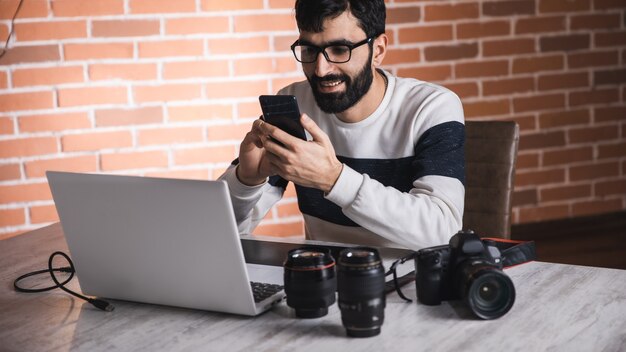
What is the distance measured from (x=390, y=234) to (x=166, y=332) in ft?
1.87

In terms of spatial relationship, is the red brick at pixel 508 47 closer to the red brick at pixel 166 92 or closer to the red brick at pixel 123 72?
the red brick at pixel 166 92

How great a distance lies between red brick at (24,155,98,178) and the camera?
266 centimetres

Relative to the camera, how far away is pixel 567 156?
331cm

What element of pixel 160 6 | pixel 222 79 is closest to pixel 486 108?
pixel 222 79

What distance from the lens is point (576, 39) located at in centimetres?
325

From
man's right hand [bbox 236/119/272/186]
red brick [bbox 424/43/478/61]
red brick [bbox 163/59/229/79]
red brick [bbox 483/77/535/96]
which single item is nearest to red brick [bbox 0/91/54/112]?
red brick [bbox 163/59/229/79]

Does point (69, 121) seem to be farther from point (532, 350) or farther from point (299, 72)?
point (532, 350)

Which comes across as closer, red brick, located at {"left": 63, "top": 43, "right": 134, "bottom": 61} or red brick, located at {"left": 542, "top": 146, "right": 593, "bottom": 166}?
red brick, located at {"left": 63, "top": 43, "right": 134, "bottom": 61}

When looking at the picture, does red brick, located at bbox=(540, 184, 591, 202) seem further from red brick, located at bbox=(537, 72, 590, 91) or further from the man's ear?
the man's ear

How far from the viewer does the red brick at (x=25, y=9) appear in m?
2.54

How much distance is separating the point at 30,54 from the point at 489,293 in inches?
75.5

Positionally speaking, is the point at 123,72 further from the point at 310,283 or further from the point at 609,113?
the point at 609,113

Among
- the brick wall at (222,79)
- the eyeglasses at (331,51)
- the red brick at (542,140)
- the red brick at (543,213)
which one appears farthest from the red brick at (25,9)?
the red brick at (543,213)

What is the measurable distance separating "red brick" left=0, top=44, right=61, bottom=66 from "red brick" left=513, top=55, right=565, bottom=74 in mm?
1756
